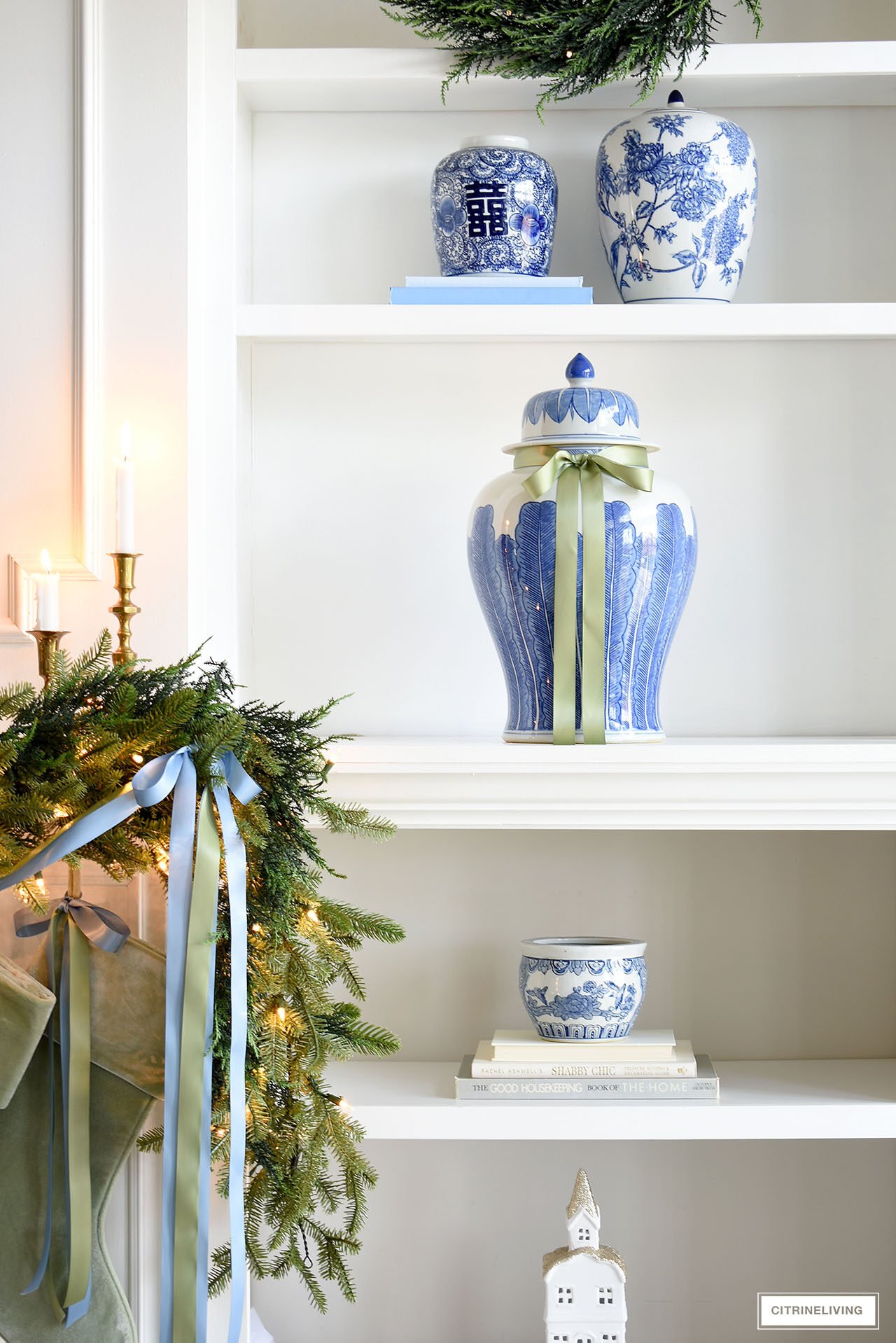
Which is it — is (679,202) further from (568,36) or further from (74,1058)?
(74,1058)

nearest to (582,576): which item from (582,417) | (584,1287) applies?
(582,417)

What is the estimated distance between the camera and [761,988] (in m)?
1.54

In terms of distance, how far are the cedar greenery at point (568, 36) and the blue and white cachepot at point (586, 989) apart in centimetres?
93

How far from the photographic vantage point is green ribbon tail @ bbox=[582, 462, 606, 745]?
1.27 meters

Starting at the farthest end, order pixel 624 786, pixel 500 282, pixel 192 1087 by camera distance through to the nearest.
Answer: pixel 500 282, pixel 624 786, pixel 192 1087

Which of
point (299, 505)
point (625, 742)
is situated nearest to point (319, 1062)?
point (625, 742)

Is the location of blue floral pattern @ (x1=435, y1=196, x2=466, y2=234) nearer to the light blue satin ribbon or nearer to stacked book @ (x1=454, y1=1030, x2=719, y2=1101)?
the light blue satin ribbon

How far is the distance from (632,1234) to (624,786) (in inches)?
25.6

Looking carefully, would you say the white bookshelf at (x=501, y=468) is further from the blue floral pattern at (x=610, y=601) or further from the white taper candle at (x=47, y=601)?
the white taper candle at (x=47, y=601)

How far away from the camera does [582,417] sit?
1.31 m

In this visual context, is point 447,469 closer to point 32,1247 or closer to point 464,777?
point 464,777

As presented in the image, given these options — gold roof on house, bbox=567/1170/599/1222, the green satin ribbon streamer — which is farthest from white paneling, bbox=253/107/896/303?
gold roof on house, bbox=567/1170/599/1222

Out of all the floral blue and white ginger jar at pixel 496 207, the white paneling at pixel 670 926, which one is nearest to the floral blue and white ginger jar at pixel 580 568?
the floral blue and white ginger jar at pixel 496 207

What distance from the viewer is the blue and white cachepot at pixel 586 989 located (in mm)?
1301
